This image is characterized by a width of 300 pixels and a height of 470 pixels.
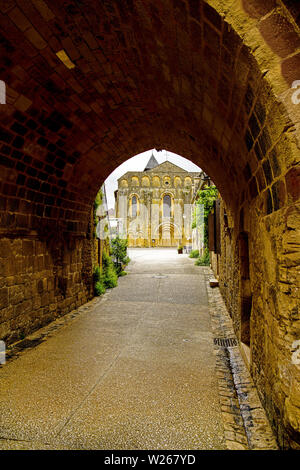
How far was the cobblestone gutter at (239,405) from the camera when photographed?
2289mm

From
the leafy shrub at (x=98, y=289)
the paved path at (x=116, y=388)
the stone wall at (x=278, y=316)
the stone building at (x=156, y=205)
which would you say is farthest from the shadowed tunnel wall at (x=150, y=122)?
the stone building at (x=156, y=205)

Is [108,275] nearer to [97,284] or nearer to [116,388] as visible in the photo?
[97,284]

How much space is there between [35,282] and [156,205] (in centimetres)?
3637

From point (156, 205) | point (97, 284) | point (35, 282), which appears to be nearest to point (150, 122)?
point (35, 282)

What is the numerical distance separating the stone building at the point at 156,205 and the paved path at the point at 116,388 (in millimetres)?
34515

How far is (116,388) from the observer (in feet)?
10.4

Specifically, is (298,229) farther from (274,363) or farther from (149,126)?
(149,126)

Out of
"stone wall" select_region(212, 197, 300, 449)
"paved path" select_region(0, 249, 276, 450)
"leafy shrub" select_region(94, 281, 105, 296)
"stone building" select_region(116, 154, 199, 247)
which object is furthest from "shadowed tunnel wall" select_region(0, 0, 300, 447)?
"stone building" select_region(116, 154, 199, 247)

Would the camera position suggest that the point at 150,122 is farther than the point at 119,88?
Yes

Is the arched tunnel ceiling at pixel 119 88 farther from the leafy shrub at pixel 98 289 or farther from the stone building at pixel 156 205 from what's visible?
the stone building at pixel 156 205

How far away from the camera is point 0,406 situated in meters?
2.86

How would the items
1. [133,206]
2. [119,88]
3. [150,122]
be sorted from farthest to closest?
[133,206] < [150,122] < [119,88]

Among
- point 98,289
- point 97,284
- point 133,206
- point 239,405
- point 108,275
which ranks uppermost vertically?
point 133,206

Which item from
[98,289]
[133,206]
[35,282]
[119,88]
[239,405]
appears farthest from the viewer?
[133,206]
